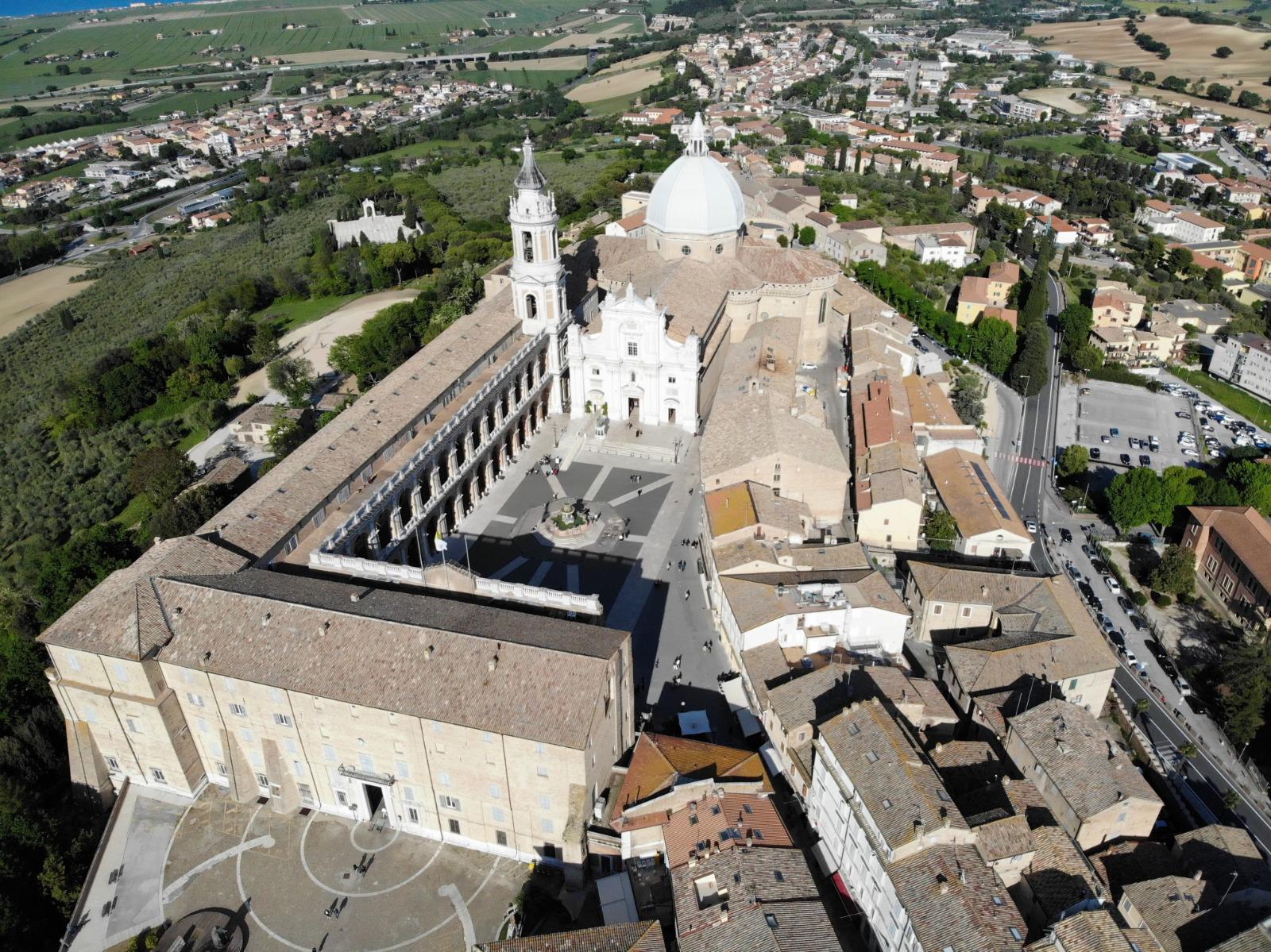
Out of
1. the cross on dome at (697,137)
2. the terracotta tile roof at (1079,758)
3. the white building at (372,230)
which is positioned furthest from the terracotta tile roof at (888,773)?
the white building at (372,230)

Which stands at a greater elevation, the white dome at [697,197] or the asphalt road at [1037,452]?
the white dome at [697,197]

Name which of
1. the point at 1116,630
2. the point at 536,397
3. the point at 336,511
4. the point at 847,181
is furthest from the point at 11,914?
the point at 847,181

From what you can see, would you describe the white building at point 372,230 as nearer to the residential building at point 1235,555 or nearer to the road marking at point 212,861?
the road marking at point 212,861

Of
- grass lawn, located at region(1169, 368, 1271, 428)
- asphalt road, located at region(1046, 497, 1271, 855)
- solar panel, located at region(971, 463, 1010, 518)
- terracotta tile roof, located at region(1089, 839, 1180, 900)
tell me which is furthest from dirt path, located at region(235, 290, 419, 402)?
grass lawn, located at region(1169, 368, 1271, 428)

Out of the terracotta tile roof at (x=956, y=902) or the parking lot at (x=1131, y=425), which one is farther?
the parking lot at (x=1131, y=425)

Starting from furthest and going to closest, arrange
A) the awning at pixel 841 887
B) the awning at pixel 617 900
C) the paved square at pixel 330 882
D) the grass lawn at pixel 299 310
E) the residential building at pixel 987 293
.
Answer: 1. the grass lawn at pixel 299 310
2. the residential building at pixel 987 293
3. the awning at pixel 841 887
4. the paved square at pixel 330 882
5. the awning at pixel 617 900

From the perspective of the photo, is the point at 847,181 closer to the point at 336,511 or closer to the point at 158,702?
the point at 336,511

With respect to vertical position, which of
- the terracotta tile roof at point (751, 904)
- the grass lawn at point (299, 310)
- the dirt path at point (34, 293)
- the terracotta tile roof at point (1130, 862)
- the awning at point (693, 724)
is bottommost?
the dirt path at point (34, 293)
